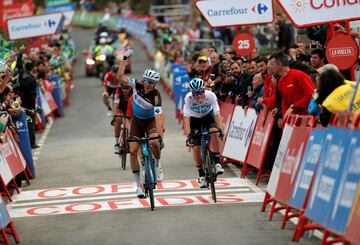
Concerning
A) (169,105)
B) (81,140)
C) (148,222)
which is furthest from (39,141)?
(148,222)

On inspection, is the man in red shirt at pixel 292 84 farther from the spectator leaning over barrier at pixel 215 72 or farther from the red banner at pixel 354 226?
the spectator leaning over barrier at pixel 215 72

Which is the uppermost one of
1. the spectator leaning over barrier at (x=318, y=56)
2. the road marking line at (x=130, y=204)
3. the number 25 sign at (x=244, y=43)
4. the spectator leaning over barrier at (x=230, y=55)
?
the spectator leaning over barrier at (x=318, y=56)

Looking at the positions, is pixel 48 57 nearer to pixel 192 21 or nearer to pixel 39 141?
pixel 39 141

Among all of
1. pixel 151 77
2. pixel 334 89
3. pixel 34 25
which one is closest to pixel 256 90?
pixel 151 77

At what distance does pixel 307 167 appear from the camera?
13.1 metres

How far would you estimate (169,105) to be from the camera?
3928cm

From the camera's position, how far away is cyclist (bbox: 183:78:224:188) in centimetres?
1755

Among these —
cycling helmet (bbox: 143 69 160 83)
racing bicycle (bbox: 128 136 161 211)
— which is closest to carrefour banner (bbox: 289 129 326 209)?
racing bicycle (bbox: 128 136 161 211)

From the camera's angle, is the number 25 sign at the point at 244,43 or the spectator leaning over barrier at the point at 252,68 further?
the number 25 sign at the point at 244,43

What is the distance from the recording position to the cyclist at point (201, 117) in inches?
691

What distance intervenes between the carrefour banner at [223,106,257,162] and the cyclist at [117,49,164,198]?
296 cm

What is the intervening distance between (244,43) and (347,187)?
57.1 ft

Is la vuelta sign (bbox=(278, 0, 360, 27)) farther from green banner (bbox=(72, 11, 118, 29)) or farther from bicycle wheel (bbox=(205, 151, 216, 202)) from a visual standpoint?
green banner (bbox=(72, 11, 118, 29))

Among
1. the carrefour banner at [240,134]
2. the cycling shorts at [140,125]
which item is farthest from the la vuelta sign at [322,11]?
the cycling shorts at [140,125]
